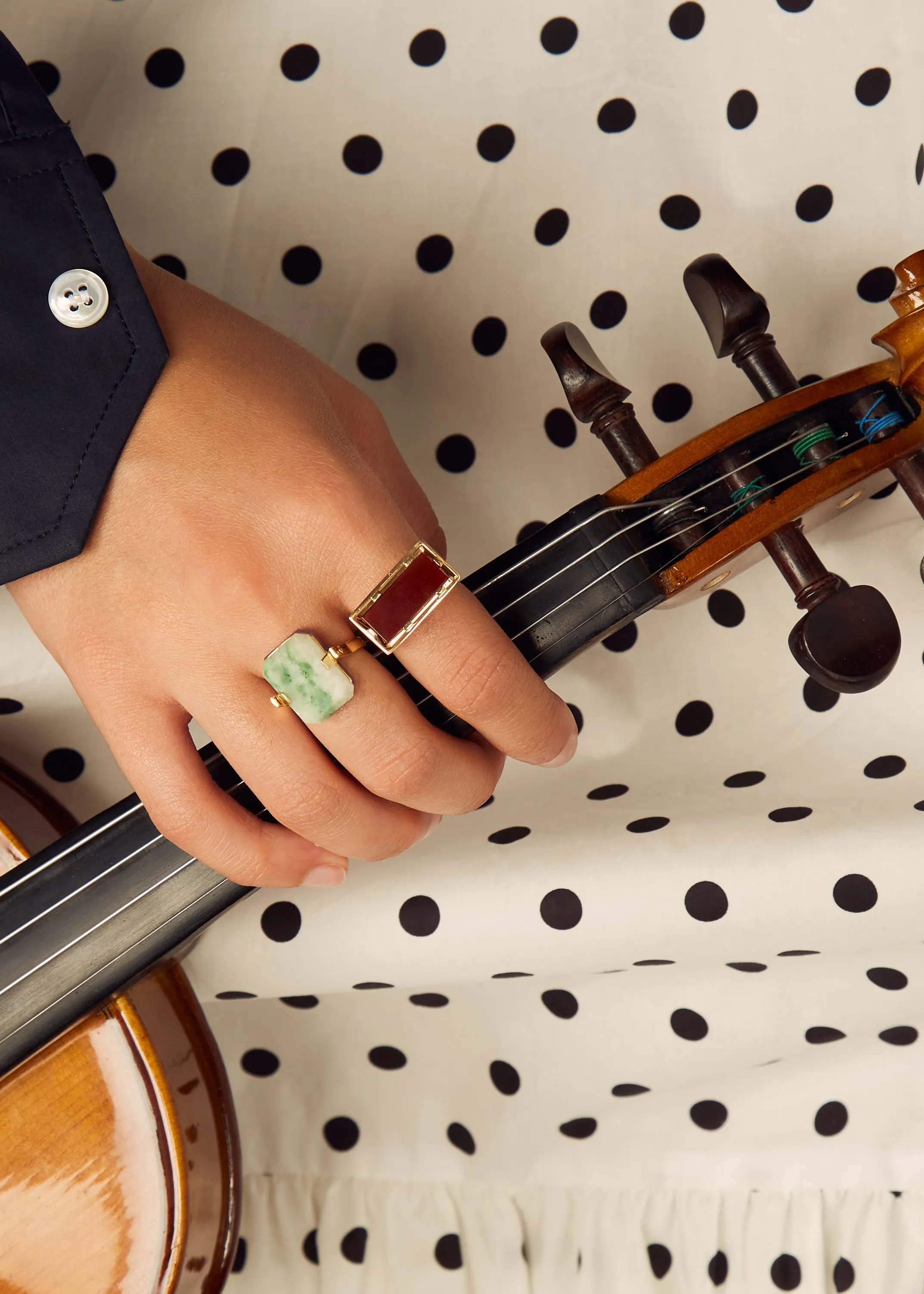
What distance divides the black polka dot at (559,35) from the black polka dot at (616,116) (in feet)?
0.15

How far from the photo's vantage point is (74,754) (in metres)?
0.72

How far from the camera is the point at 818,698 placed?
2.16 ft

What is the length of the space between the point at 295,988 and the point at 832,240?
0.66 meters

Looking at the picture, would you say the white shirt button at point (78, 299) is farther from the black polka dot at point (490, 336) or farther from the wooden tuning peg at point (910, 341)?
the wooden tuning peg at point (910, 341)

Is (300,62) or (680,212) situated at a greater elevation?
(300,62)

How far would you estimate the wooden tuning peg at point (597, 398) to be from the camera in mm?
511

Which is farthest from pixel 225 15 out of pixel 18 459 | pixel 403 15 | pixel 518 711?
pixel 518 711

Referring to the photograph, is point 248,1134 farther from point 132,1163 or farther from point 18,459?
point 18,459

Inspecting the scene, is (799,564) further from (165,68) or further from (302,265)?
(165,68)

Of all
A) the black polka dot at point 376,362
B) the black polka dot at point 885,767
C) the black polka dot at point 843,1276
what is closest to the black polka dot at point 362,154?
the black polka dot at point 376,362

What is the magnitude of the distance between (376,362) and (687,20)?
0.32 metres

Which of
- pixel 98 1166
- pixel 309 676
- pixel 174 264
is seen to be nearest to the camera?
pixel 309 676

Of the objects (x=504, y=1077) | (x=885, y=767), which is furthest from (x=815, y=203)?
(x=504, y=1077)

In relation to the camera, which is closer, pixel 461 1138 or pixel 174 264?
pixel 174 264
